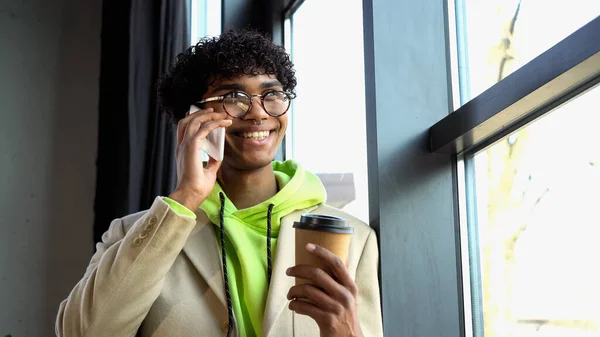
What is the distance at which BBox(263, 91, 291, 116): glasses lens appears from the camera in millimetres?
1799

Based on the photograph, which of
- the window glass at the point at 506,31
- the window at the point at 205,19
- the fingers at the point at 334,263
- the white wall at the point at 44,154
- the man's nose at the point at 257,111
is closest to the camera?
the fingers at the point at 334,263

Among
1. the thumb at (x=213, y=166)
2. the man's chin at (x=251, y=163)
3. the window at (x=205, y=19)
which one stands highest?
the window at (x=205, y=19)

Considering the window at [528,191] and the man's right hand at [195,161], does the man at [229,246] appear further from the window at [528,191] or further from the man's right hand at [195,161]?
the window at [528,191]

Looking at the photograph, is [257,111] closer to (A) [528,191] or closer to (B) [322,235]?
(B) [322,235]

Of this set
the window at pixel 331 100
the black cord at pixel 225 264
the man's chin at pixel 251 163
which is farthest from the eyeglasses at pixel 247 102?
the window at pixel 331 100

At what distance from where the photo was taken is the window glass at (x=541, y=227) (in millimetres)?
1354

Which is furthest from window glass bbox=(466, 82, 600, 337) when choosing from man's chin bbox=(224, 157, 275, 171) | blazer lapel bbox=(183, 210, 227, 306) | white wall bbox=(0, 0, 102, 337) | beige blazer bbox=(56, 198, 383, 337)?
white wall bbox=(0, 0, 102, 337)

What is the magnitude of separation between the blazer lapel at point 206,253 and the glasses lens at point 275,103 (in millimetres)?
317

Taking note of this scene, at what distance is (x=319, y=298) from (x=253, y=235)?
1.58 ft

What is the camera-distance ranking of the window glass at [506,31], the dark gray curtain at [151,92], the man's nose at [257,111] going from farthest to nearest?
the dark gray curtain at [151,92]
the man's nose at [257,111]
the window glass at [506,31]

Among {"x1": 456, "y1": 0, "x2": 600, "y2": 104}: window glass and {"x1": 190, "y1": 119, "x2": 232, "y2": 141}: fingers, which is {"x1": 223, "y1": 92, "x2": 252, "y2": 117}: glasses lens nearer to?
{"x1": 190, "y1": 119, "x2": 232, "y2": 141}: fingers

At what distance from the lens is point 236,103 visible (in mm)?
1782

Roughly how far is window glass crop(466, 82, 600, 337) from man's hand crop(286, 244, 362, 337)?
1.34 ft

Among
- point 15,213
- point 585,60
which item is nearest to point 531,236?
point 585,60
